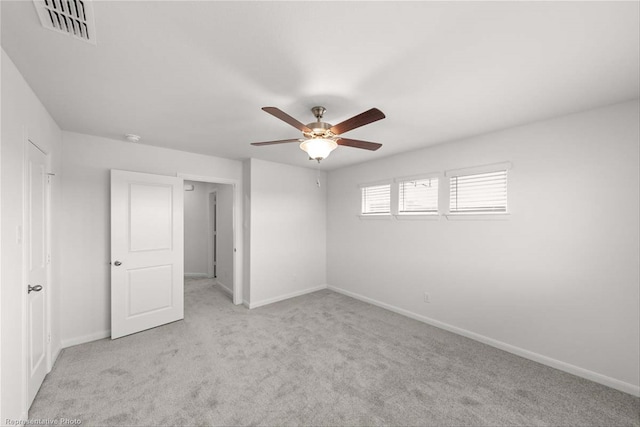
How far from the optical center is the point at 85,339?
2.96 meters

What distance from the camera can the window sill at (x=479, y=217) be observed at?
283 centimetres

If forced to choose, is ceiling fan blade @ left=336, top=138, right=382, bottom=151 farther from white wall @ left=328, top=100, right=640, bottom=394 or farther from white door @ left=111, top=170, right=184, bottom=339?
white door @ left=111, top=170, right=184, bottom=339

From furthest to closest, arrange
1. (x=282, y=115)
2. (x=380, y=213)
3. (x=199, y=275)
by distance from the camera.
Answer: (x=199, y=275) < (x=380, y=213) < (x=282, y=115)

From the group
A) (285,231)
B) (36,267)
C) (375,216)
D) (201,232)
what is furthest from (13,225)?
(201,232)

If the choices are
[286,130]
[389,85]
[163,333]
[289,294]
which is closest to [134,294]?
[163,333]

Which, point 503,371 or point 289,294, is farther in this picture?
point 289,294

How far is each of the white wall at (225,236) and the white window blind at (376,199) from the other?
2.60 m

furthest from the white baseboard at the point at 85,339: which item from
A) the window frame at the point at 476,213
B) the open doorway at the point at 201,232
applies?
the window frame at the point at 476,213

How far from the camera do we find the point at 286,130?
2826mm

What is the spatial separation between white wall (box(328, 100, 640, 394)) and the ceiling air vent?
11.5 ft

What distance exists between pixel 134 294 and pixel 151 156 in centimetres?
183

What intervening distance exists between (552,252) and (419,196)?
62.4 inches

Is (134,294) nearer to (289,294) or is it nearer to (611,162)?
(289,294)

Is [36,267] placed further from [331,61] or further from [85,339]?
[331,61]
